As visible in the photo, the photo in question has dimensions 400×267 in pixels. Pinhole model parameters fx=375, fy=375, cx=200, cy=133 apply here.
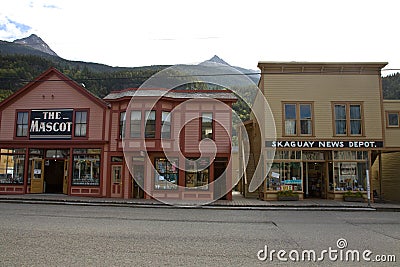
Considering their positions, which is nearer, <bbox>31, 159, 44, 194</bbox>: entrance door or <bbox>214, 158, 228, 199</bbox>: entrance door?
<bbox>214, 158, 228, 199</bbox>: entrance door

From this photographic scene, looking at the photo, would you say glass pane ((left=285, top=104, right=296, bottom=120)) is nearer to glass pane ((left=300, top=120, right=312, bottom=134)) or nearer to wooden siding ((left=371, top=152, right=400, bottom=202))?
glass pane ((left=300, top=120, right=312, bottom=134))

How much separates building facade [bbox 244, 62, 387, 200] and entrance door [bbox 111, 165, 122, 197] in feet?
27.5

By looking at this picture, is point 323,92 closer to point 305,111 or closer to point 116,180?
point 305,111

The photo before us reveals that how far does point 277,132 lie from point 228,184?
4.11m

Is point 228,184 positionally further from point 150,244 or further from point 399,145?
point 150,244

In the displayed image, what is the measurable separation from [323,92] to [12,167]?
19360 mm

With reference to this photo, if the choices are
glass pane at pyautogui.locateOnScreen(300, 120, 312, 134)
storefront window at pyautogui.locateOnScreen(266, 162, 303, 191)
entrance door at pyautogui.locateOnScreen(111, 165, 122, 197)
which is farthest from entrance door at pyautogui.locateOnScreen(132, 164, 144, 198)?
glass pane at pyautogui.locateOnScreen(300, 120, 312, 134)

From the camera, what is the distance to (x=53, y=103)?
77.0 feet

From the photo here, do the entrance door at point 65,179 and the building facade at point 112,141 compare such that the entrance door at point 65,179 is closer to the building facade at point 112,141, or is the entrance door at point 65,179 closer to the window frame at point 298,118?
the building facade at point 112,141

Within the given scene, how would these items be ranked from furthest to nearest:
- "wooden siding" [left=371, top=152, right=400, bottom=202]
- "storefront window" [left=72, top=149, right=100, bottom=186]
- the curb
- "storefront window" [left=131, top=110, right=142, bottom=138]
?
"wooden siding" [left=371, top=152, right=400, bottom=202] < "storefront window" [left=72, top=149, right=100, bottom=186] < "storefront window" [left=131, top=110, right=142, bottom=138] < the curb

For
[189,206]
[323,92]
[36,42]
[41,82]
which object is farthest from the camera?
[36,42]

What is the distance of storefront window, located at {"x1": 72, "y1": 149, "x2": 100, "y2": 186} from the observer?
22.5 metres

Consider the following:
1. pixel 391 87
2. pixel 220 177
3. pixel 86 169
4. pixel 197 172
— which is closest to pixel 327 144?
pixel 220 177

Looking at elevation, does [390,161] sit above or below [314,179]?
above
